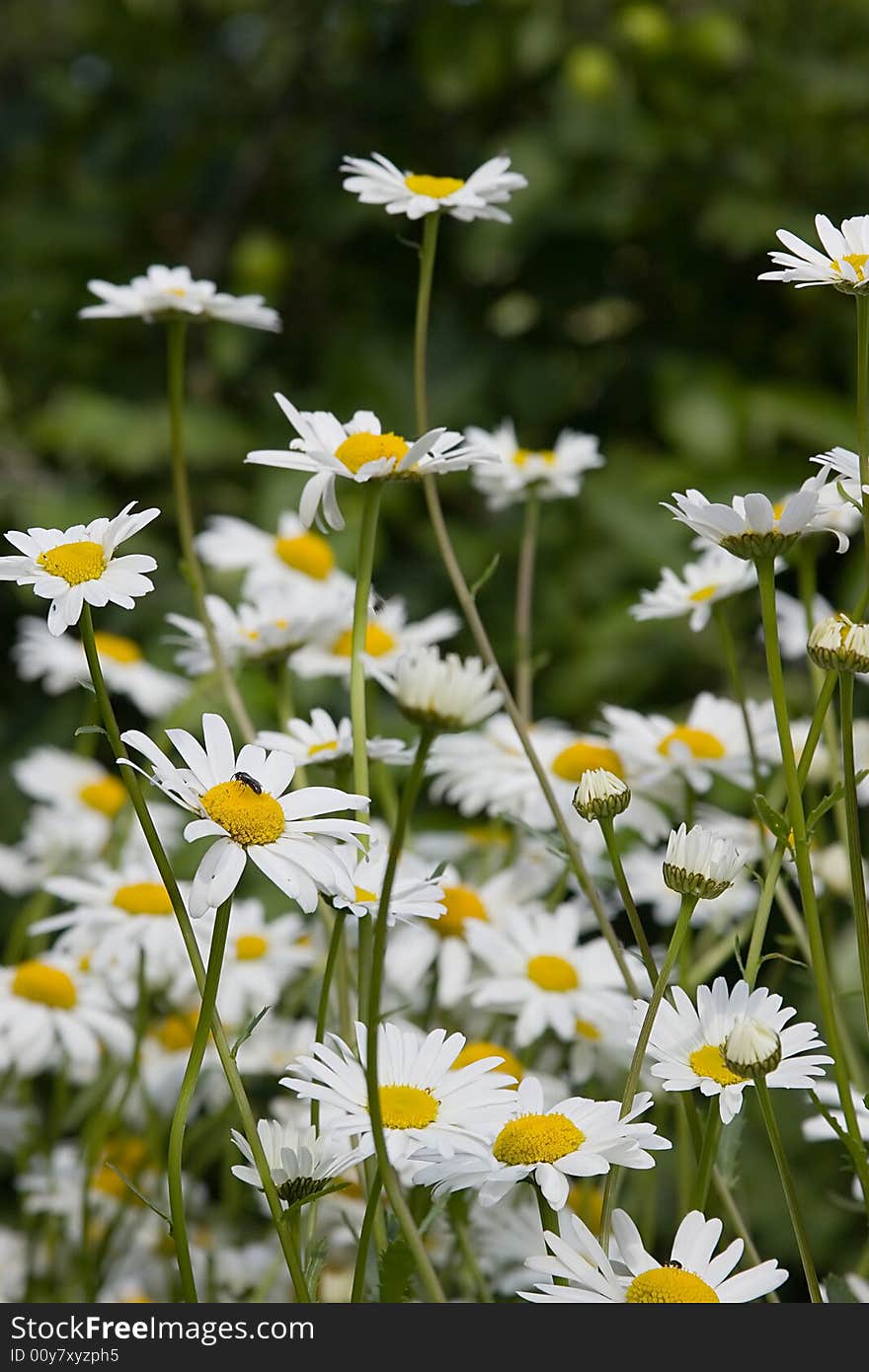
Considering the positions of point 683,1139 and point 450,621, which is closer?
point 683,1139

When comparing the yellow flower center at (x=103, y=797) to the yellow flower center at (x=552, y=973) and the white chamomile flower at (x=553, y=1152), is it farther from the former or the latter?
the white chamomile flower at (x=553, y=1152)

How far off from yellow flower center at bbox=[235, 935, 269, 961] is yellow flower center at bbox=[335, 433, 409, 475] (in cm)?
25

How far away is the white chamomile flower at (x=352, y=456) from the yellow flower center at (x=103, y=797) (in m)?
0.36

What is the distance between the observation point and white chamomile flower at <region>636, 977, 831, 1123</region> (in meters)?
0.29

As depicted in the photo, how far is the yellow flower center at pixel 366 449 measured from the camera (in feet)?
1.08

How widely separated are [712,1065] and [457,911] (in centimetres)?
20

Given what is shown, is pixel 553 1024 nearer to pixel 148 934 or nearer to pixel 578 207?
pixel 148 934

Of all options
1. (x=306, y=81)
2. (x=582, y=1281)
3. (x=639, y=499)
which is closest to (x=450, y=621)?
(x=582, y=1281)

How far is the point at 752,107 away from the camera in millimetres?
1091

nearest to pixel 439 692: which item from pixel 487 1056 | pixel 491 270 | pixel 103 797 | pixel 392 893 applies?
pixel 392 893

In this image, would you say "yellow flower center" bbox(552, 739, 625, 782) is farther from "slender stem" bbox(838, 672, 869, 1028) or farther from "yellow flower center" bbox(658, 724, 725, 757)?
"slender stem" bbox(838, 672, 869, 1028)

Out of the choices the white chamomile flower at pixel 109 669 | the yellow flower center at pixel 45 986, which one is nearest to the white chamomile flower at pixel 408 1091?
the yellow flower center at pixel 45 986

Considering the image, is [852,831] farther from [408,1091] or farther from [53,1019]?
[53,1019]

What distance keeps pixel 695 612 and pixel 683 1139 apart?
0.15 m
